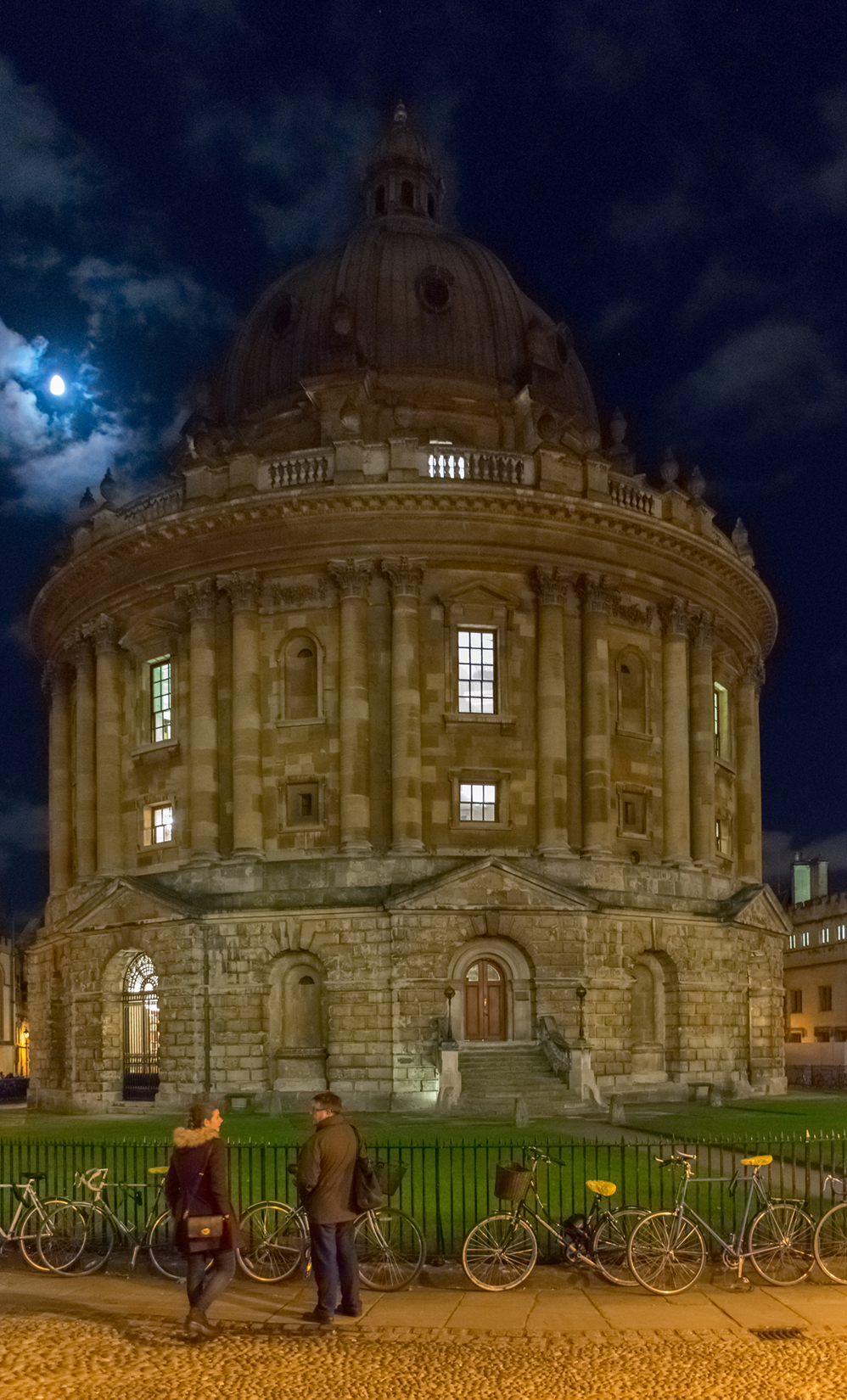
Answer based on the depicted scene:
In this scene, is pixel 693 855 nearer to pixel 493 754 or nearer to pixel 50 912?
pixel 493 754

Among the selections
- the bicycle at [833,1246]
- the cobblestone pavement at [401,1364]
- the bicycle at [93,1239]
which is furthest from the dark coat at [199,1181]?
the bicycle at [833,1246]

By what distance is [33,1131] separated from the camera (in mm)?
36125

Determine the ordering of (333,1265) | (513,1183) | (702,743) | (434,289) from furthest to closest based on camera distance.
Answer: (434,289), (702,743), (513,1183), (333,1265)

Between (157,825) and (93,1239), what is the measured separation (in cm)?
3191

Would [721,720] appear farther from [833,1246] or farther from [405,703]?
[833,1246]

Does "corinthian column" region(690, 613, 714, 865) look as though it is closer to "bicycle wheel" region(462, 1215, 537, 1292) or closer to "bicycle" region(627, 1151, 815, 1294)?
"bicycle" region(627, 1151, 815, 1294)

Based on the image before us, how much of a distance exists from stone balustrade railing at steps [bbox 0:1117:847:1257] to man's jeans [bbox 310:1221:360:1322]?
6.41ft

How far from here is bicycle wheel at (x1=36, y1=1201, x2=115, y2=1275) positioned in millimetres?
16062

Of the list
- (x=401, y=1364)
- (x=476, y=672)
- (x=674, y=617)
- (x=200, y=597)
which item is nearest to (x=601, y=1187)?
(x=401, y=1364)

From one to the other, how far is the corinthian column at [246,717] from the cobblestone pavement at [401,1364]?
31.3 m

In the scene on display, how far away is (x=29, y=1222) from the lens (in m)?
16.7

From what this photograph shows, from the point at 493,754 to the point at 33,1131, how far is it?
683 inches

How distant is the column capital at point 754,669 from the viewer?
54.8 metres

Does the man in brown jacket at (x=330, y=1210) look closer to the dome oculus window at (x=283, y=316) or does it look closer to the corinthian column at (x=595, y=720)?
the corinthian column at (x=595, y=720)
